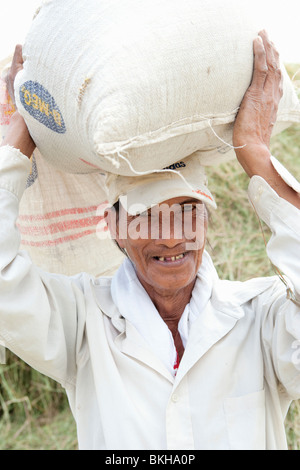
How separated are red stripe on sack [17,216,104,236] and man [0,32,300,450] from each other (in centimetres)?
19

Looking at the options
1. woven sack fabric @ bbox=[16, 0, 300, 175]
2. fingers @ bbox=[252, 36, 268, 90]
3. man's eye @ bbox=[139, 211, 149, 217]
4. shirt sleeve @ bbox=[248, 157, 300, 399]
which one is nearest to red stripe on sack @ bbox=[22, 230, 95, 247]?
man's eye @ bbox=[139, 211, 149, 217]

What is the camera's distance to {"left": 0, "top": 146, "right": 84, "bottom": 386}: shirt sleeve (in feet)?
4.10

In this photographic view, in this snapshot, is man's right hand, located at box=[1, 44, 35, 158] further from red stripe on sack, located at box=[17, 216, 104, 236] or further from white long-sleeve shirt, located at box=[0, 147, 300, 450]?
red stripe on sack, located at box=[17, 216, 104, 236]

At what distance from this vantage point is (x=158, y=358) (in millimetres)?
1313

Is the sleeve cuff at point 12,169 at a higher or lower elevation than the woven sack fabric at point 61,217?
higher

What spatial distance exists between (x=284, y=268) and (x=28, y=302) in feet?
1.80

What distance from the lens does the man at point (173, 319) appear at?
124cm

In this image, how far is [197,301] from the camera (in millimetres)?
1411

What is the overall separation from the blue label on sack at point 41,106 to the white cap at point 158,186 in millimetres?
207

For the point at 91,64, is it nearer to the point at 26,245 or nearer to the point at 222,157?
the point at 222,157

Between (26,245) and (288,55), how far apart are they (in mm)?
935

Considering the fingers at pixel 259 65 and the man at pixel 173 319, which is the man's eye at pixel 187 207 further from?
the fingers at pixel 259 65

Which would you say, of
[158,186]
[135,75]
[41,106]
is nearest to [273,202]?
[158,186]

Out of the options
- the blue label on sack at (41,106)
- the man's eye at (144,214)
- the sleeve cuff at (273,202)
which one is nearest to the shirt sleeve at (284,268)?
the sleeve cuff at (273,202)
